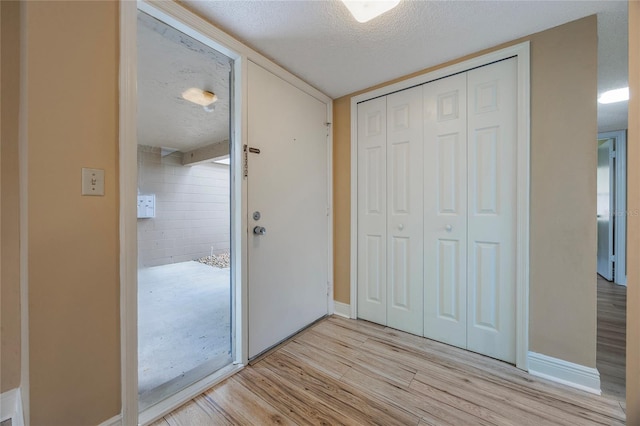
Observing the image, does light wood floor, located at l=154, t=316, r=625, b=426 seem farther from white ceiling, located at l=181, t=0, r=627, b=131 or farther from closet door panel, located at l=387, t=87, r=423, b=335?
white ceiling, located at l=181, t=0, r=627, b=131

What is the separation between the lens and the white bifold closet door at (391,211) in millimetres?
2090

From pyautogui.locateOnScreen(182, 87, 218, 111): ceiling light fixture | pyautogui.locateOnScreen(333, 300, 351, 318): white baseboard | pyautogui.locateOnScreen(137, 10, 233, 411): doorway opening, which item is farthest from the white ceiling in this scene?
pyautogui.locateOnScreen(333, 300, 351, 318): white baseboard

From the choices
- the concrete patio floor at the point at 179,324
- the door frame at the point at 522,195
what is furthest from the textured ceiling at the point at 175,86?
the door frame at the point at 522,195

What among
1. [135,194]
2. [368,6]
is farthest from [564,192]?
[135,194]

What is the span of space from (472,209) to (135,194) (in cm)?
216

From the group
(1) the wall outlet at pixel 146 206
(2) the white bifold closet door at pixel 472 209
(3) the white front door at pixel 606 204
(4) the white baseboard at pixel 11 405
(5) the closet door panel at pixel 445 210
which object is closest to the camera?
(4) the white baseboard at pixel 11 405

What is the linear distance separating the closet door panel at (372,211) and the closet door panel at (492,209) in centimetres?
69

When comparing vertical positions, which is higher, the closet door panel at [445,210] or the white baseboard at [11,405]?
the closet door panel at [445,210]

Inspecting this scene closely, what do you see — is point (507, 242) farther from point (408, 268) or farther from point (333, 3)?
point (333, 3)

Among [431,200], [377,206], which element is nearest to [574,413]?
[431,200]

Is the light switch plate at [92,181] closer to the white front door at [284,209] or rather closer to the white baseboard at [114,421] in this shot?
the white front door at [284,209]

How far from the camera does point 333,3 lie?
1351mm

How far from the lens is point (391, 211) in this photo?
7.30 feet

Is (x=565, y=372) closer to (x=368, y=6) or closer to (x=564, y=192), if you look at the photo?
(x=564, y=192)
